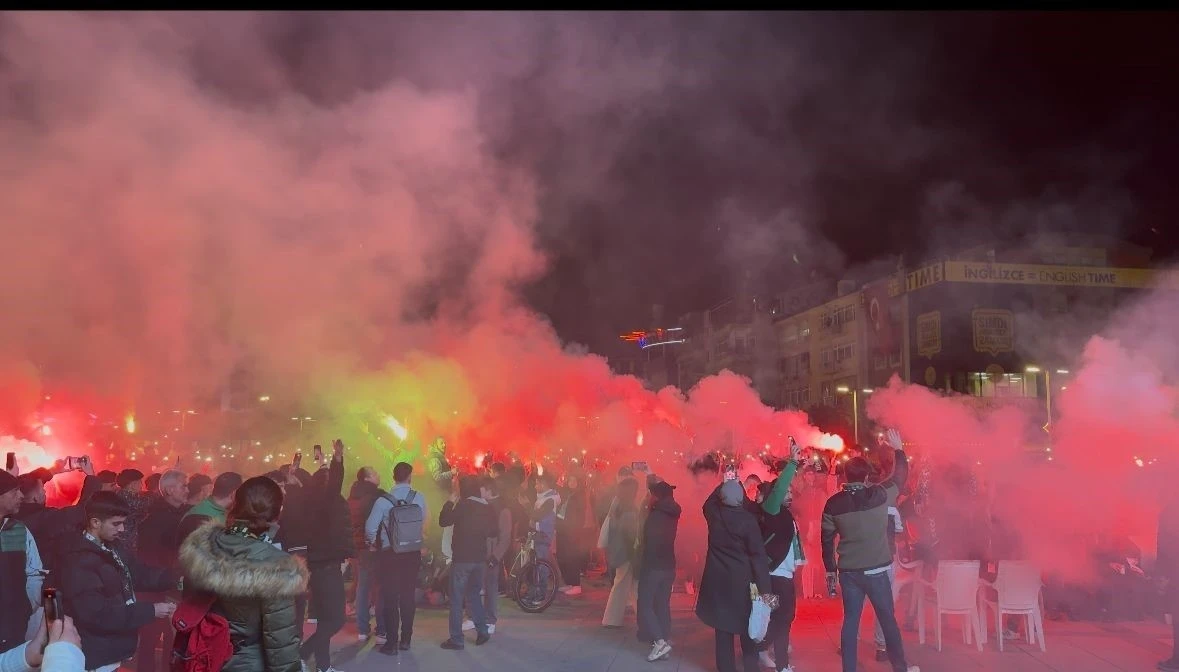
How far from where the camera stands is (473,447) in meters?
20.4

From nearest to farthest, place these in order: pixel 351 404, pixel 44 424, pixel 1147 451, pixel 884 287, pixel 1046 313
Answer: pixel 1147 451, pixel 44 424, pixel 351 404, pixel 1046 313, pixel 884 287

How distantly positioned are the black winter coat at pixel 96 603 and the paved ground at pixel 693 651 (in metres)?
3.41

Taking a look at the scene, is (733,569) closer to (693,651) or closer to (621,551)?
(693,651)

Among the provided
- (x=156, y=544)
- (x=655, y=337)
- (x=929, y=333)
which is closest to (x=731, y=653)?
(x=156, y=544)

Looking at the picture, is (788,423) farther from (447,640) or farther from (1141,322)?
(447,640)

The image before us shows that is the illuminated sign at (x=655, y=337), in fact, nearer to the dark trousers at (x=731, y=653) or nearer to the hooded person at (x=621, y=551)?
the hooded person at (x=621, y=551)

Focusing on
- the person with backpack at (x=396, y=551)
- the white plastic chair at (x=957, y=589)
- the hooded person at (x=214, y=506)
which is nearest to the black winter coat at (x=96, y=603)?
the hooded person at (x=214, y=506)

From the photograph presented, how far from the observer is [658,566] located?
7.57m

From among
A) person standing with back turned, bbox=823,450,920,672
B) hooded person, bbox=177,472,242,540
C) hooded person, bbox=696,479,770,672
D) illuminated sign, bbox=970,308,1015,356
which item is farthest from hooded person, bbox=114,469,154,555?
illuminated sign, bbox=970,308,1015,356

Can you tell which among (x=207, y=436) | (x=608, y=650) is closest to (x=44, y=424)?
(x=207, y=436)

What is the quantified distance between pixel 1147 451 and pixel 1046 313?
91.0 ft

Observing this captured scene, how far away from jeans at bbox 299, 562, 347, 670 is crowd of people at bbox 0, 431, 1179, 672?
0.5 inches

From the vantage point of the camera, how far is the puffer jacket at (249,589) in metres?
3.25

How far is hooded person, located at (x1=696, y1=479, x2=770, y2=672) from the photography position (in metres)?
6.30
